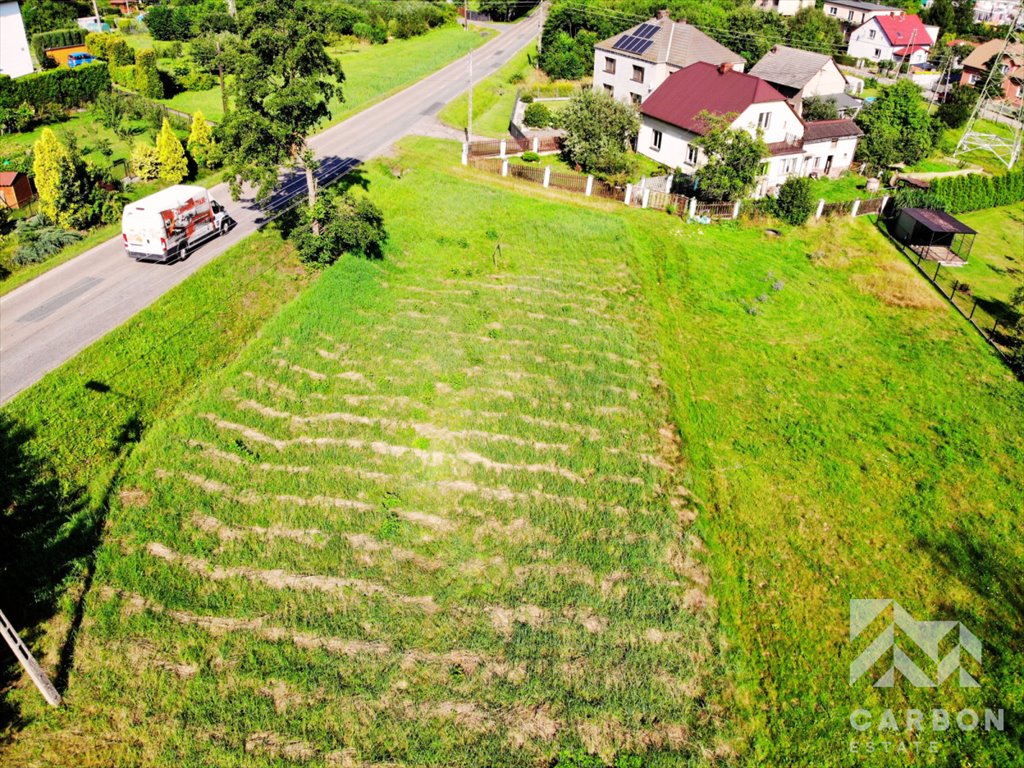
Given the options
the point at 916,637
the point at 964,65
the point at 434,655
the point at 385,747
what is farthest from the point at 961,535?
the point at 964,65

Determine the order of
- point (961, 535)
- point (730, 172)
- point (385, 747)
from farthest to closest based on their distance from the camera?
point (730, 172) → point (961, 535) → point (385, 747)

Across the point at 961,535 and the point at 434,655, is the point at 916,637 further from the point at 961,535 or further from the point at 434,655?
the point at 434,655

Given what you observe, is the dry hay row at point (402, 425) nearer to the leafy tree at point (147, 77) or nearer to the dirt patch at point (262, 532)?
the dirt patch at point (262, 532)

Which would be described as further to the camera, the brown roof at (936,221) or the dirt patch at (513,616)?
the brown roof at (936,221)

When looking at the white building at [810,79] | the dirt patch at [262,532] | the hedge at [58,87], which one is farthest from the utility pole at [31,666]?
the white building at [810,79]

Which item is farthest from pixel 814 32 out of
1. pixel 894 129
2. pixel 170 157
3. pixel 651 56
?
pixel 170 157

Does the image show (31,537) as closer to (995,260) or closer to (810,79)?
(995,260)
